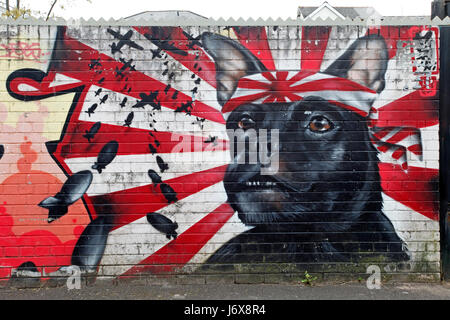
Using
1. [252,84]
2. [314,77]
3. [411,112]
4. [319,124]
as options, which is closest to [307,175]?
[319,124]

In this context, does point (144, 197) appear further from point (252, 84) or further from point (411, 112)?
point (411, 112)

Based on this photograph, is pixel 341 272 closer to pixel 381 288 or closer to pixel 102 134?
pixel 381 288

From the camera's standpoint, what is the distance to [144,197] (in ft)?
16.0

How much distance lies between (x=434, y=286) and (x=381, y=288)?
73 centimetres

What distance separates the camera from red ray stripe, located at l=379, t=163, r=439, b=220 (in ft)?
16.0

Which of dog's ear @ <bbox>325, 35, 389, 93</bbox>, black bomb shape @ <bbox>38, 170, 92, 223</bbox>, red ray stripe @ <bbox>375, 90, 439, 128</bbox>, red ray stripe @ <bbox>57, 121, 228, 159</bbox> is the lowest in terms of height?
black bomb shape @ <bbox>38, 170, 92, 223</bbox>

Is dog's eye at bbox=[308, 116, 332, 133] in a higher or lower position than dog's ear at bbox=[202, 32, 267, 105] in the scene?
lower

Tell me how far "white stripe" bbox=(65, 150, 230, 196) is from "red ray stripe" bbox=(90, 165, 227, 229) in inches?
2.6

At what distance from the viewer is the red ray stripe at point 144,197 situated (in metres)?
4.86

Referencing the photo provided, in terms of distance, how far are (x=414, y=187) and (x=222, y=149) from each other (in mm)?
2616

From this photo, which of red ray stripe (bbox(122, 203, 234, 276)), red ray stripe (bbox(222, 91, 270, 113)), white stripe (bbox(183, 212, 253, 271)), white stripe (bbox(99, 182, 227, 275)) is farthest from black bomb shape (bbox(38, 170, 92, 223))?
red ray stripe (bbox(222, 91, 270, 113))

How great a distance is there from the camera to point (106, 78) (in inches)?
190

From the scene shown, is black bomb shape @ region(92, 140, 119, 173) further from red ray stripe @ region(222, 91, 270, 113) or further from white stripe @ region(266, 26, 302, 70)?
white stripe @ region(266, 26, 302, 70)

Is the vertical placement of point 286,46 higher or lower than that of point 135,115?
higher
